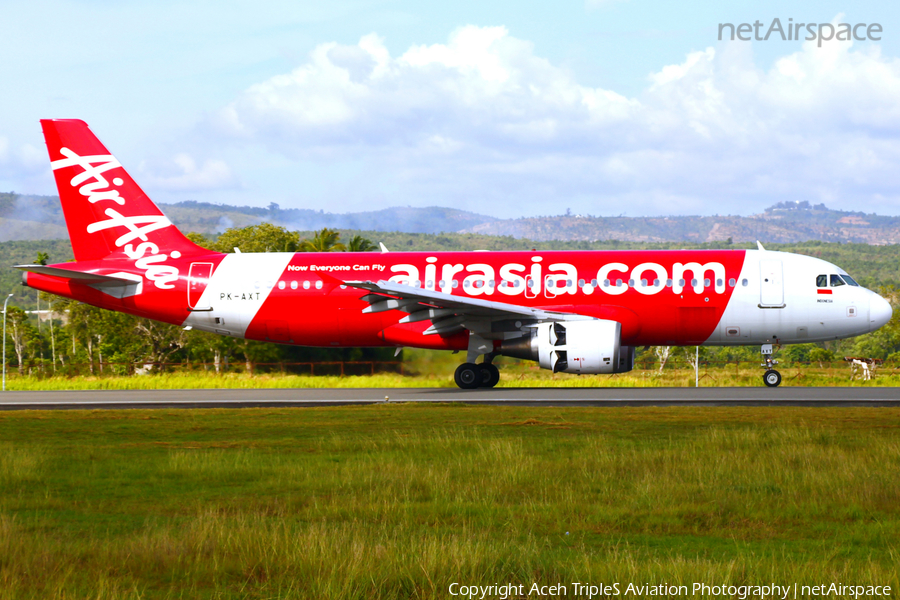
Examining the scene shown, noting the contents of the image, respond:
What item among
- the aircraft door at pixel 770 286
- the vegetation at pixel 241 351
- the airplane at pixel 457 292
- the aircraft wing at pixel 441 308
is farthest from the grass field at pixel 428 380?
the aircraft door at pixel 770 286

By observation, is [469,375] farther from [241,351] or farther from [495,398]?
[241,351]

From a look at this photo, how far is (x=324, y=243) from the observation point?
61.1m

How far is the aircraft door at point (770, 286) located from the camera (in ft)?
94.3

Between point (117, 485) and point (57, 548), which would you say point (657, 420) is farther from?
point (57, 548)

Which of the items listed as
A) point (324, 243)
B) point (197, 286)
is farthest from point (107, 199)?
point (324, 243)

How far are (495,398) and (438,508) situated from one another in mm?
15945

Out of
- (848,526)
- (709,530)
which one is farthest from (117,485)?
(848,526)

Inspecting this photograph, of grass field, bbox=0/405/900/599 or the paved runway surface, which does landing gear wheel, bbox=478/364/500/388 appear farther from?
grass field, bbox=0/405/900/599

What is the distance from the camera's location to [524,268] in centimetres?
2961

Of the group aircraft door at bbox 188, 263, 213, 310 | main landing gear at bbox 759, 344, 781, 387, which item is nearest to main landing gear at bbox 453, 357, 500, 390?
main landing gear at bbox 759, 344, 781, 387

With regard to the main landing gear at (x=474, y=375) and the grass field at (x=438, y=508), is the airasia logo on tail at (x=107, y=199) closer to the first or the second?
the main landing gear at (x=474, y=375)

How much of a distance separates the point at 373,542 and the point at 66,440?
10.6 metres

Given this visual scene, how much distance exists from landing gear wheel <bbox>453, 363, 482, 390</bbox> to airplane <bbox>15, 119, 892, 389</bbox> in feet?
0.21

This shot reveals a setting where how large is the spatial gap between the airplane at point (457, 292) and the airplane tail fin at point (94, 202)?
0.16ft
